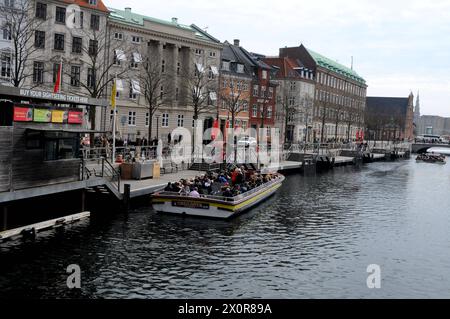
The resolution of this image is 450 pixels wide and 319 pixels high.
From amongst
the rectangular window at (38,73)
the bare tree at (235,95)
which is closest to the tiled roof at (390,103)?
the bare tree at (235,95)

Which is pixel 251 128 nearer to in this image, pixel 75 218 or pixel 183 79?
pixel 183 79

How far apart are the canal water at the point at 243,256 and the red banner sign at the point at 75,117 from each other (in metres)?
5.22

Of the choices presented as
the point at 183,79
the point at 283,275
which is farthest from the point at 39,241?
the point at 183,79

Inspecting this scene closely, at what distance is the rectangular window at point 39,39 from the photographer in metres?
50.8

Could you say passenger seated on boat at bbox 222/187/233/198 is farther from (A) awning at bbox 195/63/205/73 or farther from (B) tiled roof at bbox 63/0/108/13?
(A) awning at bbox 195/63/205/73

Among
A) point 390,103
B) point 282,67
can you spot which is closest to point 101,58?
point 282,67

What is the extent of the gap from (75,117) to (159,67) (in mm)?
37546

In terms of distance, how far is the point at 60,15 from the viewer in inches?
2087

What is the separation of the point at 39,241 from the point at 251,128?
63580 millimetres

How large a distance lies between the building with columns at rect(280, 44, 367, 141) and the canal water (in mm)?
67580

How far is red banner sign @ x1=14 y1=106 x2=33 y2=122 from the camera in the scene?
22.3 m

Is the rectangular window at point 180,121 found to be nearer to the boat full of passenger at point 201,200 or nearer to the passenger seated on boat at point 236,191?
the boat full of passenger at point 201,200
